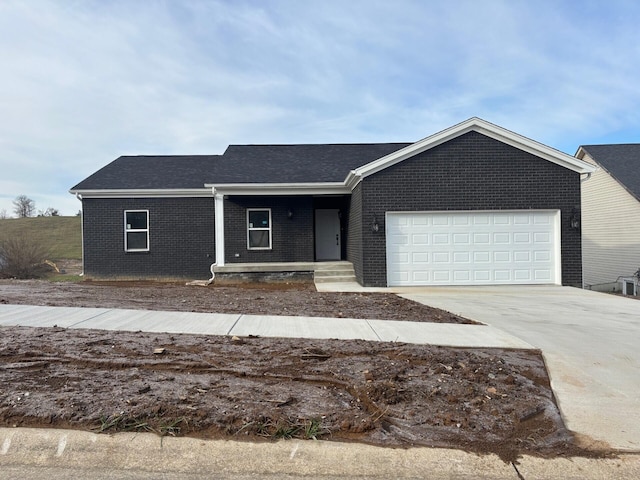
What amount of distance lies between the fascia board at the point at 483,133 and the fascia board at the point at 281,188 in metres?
2.34

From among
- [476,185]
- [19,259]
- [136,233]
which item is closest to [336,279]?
[476,185]

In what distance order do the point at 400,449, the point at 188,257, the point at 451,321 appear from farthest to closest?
the point at 188,257 → the point at 451,321 → the point at 400,449

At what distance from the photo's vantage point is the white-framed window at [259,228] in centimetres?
1686

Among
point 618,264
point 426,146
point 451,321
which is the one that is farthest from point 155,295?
point 618,264

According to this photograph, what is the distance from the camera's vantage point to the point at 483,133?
44.9 feet

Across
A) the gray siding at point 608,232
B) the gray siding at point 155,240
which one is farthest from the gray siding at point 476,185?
the gray siding at point 608,232

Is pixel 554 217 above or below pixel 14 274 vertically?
above

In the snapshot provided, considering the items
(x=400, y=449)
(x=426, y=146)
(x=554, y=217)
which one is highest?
(x=426, y=146)

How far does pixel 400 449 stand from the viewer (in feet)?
11.5

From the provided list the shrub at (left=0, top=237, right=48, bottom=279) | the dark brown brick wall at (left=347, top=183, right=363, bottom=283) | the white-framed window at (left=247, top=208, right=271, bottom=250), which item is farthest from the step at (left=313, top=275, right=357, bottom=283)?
the shrub at (left=0, top=237, right=48, bottom=279)

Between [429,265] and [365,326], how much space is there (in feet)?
22.4

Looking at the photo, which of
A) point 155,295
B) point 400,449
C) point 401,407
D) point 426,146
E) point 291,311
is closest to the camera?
point 400,449

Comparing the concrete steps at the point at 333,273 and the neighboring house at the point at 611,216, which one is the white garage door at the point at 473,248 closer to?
the concrete steps at the point at 333,273

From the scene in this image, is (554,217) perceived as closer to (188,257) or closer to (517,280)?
(517,280)
